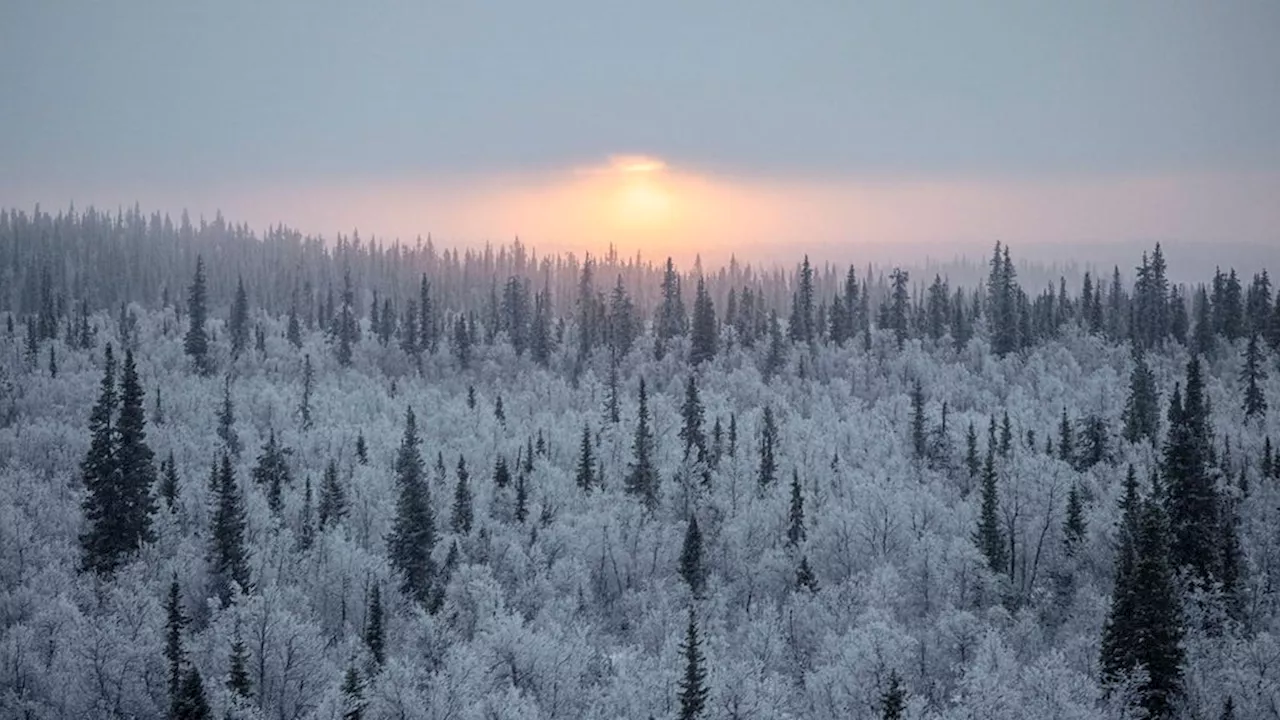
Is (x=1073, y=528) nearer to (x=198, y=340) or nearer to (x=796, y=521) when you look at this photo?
(x=796, y=521)

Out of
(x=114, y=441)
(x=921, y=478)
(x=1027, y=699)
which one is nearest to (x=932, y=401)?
(x=921, y=478)

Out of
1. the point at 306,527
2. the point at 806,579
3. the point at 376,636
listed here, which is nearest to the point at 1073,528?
the point at 806,579

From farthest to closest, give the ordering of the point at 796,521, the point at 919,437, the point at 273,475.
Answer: the point at 919,437 < the point at 273,475 < the point at 796,521

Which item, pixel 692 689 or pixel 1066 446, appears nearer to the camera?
pixel 692 689

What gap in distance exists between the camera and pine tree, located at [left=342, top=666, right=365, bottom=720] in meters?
40.2

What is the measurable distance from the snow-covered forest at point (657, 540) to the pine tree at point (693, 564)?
1.14 ft

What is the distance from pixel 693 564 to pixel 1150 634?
2892 centimetres

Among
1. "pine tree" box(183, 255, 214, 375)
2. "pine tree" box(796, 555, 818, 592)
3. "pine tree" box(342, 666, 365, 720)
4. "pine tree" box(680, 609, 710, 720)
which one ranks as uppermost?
"pine tree" box(183, 255, 214, 375)

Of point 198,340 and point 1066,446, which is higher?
point 198,340

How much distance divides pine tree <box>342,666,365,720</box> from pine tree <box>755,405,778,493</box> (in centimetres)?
4406

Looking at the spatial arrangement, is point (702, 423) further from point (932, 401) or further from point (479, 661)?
point (479, 661)

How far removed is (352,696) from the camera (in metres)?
40.8

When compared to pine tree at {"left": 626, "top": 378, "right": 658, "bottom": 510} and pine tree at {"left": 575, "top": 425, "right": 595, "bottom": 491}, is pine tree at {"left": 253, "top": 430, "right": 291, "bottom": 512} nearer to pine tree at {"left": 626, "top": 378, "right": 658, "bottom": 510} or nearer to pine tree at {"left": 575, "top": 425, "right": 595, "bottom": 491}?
pine tree at {"left": 575, "top": 425, "right": 595, "bottom": 491}

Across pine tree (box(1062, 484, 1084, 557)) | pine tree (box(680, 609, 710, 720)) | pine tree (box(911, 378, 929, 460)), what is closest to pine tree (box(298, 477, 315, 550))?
pine tree (box(680, 609, 710, 720))
